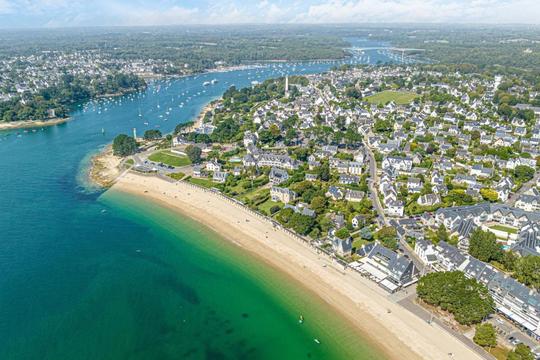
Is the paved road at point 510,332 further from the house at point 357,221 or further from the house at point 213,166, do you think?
the house at point 213,166

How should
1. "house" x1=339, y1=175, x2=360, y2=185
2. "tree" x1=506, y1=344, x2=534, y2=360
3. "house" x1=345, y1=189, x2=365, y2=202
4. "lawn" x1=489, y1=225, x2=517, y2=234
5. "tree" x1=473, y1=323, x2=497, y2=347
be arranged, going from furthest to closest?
"house" x1=339, y1=175, x2=360, y2=185 < "house" x1=345, y1=189, x2=365, y2=202 < "lawn" x1=489, y1=225, x2=517, y2=234 < "tree" x1=473, y1=323, x2=497, y2=347 < "tree" x1=506, y1=344, x2=534, y2=360

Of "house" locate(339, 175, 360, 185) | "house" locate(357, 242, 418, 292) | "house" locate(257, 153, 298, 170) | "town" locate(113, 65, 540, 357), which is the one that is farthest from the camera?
"house" locate(257, 153, 298, 170)

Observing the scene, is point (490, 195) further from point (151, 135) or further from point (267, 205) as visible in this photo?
point (151, 135)

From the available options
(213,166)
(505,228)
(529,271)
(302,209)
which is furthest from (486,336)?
(213,166)

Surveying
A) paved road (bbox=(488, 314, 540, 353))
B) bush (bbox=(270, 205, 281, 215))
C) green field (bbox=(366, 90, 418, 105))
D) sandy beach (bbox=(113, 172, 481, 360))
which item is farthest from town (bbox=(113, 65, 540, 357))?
green field (bbox=(366, 90, 418, 105))

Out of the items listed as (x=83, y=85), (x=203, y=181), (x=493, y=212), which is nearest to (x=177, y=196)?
(x=203, y=181)

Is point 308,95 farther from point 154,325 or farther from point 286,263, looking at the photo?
point 154,325

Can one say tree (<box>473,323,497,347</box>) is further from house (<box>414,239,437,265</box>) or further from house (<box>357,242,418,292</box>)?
house (<box>414,239,437,265</box>)
